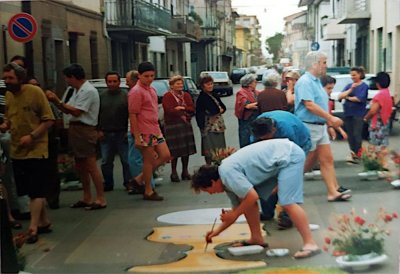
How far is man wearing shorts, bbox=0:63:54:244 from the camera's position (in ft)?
16.5

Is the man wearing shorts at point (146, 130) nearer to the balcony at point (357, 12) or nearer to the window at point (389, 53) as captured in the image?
the balcony at point (357, 12)

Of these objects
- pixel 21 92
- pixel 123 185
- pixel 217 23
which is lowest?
pixel 123 185

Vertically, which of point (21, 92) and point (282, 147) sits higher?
point (21, 92)

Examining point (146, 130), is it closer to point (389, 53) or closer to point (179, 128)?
point (179, 128)

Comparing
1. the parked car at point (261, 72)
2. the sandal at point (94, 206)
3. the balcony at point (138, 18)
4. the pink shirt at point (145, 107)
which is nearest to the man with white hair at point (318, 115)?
the parked car at point (261, 72)

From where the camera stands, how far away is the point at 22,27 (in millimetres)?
4562

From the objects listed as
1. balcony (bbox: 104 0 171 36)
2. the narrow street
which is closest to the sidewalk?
the narrow street

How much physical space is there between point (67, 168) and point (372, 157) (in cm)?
262

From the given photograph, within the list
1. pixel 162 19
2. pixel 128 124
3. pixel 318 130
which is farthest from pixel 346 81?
pixel 128 124

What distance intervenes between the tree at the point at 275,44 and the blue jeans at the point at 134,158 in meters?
1.90

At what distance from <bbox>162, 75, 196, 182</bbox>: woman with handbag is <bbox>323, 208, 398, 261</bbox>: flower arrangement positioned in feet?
8.38

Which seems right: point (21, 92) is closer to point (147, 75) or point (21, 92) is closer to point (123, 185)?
point (147, 75)

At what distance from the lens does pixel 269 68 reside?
574 cm

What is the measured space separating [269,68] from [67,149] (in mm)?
1842
